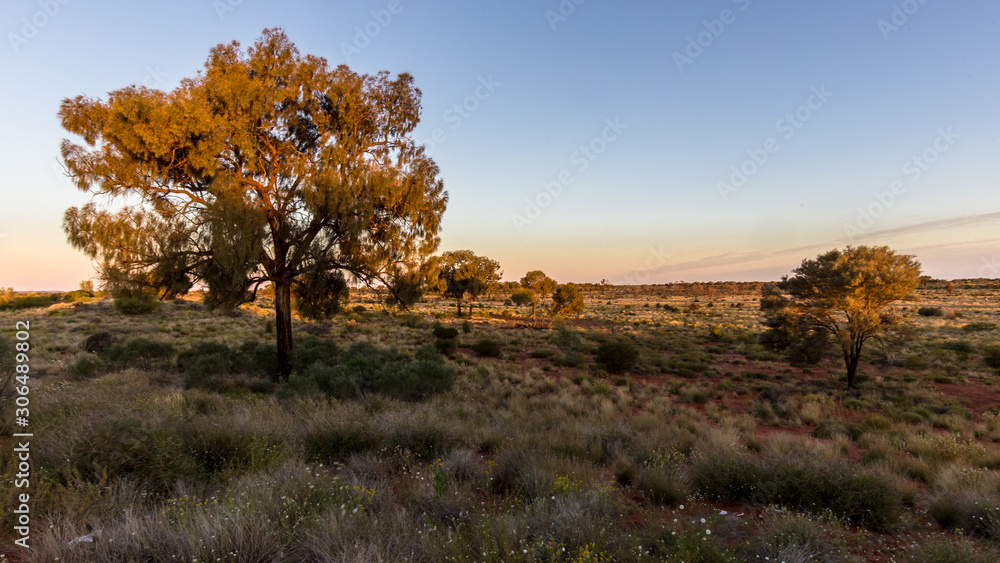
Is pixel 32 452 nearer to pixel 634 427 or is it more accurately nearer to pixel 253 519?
pixel 253 519

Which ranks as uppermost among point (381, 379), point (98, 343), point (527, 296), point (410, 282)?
point (410, 282)

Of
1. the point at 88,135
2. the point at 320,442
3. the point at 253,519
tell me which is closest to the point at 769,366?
the point at 320,442

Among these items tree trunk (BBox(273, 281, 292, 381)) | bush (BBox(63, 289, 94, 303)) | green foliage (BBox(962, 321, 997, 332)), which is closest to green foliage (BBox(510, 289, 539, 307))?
tree trunk (BBox(273, 281, 292, 381))

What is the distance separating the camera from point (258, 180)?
12.1m

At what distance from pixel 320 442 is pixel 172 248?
8171 millimetres

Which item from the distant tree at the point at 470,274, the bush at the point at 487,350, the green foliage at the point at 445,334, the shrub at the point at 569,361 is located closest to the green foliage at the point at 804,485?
the shrub at the point at 569,361

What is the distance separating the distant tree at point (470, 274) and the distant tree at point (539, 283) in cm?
643

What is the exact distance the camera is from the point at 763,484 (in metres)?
5.24

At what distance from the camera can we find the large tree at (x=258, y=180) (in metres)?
10.1

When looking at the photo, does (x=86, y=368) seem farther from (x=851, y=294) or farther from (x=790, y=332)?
(x=851, y=294)

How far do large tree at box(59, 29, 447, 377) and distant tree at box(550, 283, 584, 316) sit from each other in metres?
28.1

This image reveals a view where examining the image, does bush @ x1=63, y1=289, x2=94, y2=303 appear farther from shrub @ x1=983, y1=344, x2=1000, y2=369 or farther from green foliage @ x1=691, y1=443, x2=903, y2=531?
shrub @ x1=983, y1=344, x2=1000, y2=369

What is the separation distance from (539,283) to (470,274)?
29.5 feet

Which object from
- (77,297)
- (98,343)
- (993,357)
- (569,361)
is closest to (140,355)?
(98,343)
